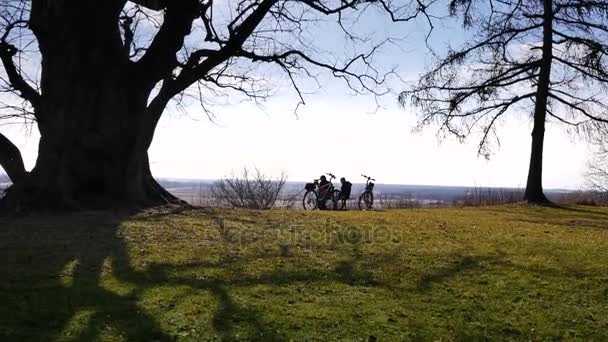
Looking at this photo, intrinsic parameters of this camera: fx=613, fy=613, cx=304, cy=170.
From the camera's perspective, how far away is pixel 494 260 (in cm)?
762

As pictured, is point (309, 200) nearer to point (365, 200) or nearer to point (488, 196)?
point (365, 200)

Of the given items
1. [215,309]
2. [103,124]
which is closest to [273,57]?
[103,124]

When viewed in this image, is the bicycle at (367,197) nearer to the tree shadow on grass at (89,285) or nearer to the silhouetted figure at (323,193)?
the silhouetted figure at (323,193)

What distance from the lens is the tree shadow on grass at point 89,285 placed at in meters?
4.55

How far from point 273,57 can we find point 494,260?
24.4ft

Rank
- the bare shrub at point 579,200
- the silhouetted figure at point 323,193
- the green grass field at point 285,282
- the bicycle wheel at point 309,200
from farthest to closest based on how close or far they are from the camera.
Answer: the bare shrub at point 579,200
the bicycle wheel at point 309,200
the silhouetted figure at point 323,193
the green grass field at point 285,282

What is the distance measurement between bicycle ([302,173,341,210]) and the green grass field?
9.22 metres

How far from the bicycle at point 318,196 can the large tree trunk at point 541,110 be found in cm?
653

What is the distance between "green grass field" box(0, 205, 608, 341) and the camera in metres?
4.79

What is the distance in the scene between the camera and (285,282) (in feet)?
20.3

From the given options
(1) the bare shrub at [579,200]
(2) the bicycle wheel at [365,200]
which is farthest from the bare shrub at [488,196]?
(2) the bicycle wheel at [365,200]

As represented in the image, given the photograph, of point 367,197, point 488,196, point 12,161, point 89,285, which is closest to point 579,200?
point 488,196

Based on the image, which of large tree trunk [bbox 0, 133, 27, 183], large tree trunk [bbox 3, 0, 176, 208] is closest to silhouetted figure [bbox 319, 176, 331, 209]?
large tree trunk [bbox 3, 0, 176, 208]

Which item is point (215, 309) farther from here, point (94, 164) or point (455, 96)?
point (455, 96)
